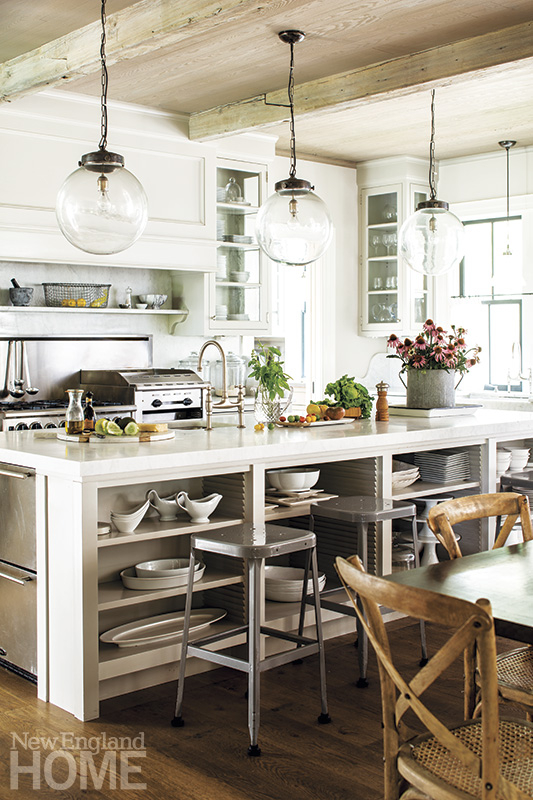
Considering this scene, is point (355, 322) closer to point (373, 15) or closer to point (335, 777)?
point (373, 15)

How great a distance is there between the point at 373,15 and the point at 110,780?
331 centimetres

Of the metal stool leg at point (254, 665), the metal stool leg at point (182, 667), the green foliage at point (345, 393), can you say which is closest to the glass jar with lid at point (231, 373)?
the green foliage at point (345, 393)

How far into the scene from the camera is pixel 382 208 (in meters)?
7.39

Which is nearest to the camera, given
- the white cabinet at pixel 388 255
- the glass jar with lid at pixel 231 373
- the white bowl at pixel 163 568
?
the white bowl at pixel 163 568

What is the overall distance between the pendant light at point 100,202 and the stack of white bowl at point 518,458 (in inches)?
102

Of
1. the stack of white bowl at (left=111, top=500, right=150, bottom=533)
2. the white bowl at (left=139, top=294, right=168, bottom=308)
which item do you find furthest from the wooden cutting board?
the white bowl at (left=139, top=294, right=168, bottom=308)

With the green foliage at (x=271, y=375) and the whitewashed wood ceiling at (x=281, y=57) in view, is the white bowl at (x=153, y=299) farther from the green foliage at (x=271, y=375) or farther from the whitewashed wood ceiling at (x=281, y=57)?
the green foliage at (x=271, y=375)

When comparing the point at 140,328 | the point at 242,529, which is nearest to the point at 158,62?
the point at 140,328

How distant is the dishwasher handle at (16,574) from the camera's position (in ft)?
10.5

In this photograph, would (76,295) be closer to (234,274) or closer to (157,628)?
(234,274)

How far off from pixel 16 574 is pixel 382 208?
5.08 m

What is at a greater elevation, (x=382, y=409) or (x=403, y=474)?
(x=382, y=409)

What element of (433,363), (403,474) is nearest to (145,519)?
(403,474)

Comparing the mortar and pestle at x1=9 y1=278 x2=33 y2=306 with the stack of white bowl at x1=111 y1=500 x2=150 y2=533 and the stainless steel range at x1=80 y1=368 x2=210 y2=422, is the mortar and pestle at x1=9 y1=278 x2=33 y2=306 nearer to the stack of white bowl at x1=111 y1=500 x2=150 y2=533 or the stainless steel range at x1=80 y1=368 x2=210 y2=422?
the stainless steel range at x1=80 y1=368 x2=210 y2=422
